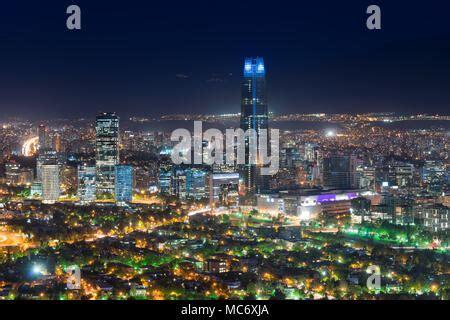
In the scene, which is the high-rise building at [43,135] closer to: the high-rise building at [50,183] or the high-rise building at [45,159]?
the high-rise building at [45,159]

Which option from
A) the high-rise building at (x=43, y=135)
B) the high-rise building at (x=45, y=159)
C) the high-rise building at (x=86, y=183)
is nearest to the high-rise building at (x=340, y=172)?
the high-rise building at (x=86, y=183)

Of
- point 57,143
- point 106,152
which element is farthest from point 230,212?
point 57,143

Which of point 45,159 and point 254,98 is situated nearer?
point 254,98

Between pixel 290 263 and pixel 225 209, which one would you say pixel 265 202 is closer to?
pixel 225 209

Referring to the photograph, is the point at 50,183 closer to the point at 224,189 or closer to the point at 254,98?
the point at 224,189

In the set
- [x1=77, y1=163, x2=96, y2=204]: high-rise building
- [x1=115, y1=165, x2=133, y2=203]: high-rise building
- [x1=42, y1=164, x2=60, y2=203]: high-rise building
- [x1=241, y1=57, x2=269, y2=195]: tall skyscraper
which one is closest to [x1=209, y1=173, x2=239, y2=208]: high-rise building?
[x1=241, y1=57, x2=269, y2=195]: tall skyscraper
